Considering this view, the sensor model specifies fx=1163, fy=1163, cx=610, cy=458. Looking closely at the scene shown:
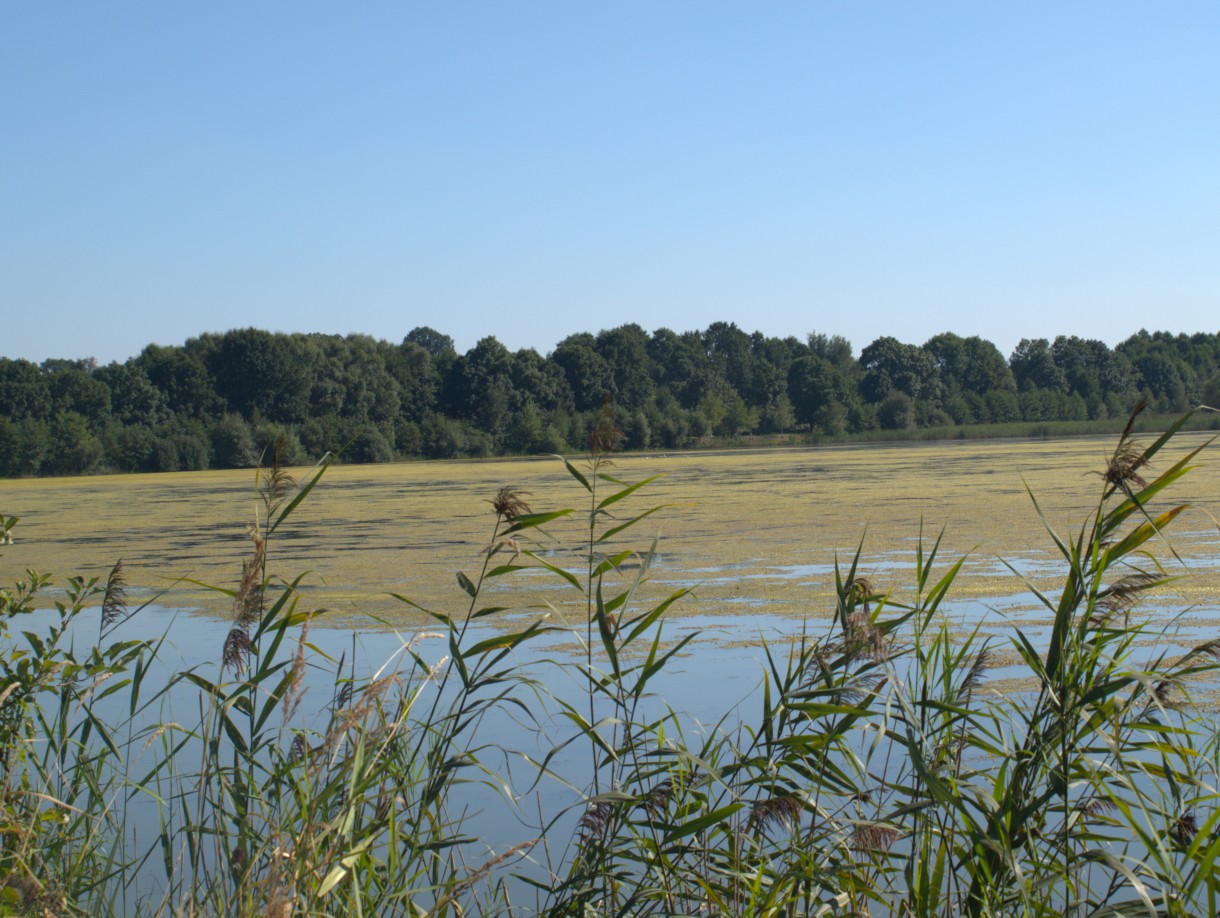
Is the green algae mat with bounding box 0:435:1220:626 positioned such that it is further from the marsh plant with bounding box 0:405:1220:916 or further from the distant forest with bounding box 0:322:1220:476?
the distant forest with bounding box 0:322:1220:476

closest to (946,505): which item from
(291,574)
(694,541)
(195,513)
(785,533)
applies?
(785,533)

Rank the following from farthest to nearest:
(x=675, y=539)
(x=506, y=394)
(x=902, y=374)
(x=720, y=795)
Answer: (x=902, y=374) < (x=506, y=394) < (x=675, y=539) < (x=720, y=795)

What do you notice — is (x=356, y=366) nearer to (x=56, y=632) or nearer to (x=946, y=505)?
(x=946, y=505)

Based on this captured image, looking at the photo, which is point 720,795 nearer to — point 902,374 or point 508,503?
point 508,503

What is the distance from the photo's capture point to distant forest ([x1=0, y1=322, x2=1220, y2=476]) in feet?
140

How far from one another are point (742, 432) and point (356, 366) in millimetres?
18233

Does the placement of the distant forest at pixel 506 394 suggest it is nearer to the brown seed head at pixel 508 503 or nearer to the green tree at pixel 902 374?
the green tree at pixel 902 374

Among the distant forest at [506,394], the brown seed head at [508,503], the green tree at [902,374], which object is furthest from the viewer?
the green tree at [902,374]

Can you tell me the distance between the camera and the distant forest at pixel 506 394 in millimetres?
42562

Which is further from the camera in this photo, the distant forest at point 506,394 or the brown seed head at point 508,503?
the distant forest at point 506,394

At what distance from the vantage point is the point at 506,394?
5378 cm

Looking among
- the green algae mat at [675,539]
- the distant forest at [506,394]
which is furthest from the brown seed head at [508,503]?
the distant forest at [506,394]

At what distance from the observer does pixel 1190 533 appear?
1020cm

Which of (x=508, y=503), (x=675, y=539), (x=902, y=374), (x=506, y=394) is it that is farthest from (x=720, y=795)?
(x=902, y=374)
